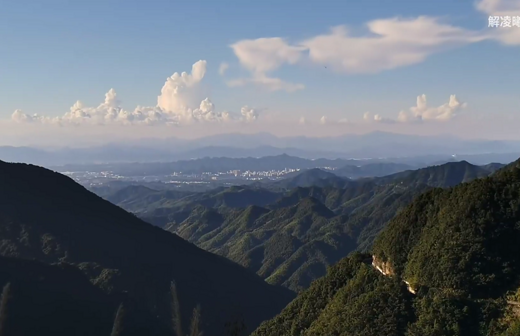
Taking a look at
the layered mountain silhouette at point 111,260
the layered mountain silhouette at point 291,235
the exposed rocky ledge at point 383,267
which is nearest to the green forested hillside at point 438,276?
the exposed rocky ledge at point 383,267

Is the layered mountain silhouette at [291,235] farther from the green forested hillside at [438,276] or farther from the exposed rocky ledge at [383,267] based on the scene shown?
the exposed rocky ledge at [383,267]

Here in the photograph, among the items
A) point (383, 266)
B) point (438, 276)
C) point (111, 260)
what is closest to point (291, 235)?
point (111, 260)

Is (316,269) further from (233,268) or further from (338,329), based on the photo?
(338,329)

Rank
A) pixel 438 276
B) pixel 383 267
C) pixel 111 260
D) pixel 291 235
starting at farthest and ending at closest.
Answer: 1. pixel 291 235
2. pixel 111 260
3. pixel 383 267
4. pixel 438 276

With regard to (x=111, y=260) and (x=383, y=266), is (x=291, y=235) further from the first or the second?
(x=383, y=266)

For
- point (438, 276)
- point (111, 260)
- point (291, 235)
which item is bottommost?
point (291, 235)

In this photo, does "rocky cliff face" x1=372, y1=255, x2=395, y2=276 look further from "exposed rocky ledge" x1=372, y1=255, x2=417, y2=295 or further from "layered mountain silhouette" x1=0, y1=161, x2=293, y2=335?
"layered mountain silhouette" x1=0, y1=161, x2=293, y2=335

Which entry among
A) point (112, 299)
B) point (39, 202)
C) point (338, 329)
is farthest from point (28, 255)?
point (338, 329)
